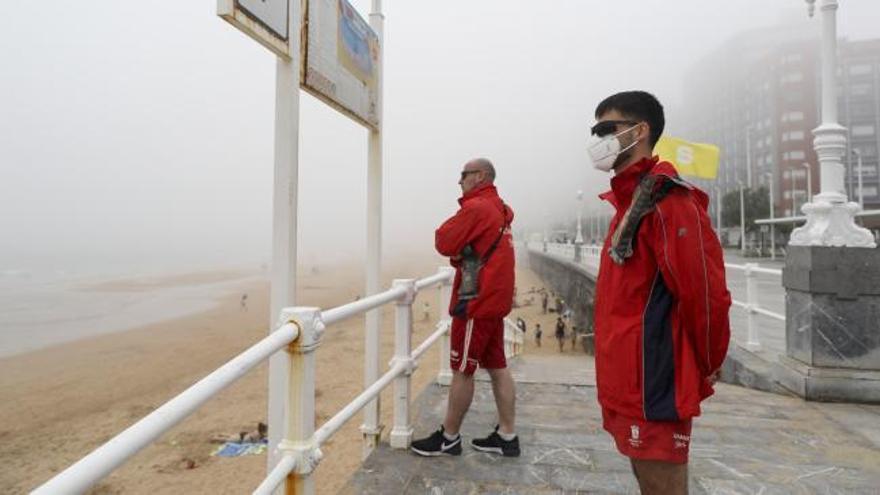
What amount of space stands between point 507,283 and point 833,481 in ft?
7.10

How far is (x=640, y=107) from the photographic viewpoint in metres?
1.96

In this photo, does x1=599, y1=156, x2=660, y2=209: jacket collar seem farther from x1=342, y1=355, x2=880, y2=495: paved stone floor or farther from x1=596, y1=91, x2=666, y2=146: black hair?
x1=342, y1=355, x2=880, y2=495: paved stone floor

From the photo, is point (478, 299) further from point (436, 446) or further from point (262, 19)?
point (262, 19)

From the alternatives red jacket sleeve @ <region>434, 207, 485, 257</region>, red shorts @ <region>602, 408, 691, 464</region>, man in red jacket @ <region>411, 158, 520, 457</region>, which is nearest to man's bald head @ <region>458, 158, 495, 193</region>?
man in red jacket @ <region>411, 158, 520, 457</region>

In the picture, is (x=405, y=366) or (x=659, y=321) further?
(x=405, y=366)

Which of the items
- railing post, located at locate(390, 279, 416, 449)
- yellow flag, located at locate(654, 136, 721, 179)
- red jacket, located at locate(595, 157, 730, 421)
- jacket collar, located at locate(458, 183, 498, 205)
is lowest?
railing post, located at locate(390, 279, 416, 449)

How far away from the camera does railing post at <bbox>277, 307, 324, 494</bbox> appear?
1966 millimetres

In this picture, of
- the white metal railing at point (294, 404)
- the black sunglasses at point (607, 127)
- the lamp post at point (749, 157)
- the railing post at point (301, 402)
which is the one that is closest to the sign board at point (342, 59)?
the white metal railing at point (294, 404)

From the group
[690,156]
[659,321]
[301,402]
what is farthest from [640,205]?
[690,156]

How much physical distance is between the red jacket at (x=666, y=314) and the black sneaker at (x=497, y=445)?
1.66 m

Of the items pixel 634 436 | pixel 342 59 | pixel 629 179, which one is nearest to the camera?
pixel 634 436

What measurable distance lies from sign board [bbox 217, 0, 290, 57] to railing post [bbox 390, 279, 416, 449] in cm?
167

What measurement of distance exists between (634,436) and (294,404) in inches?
48.2

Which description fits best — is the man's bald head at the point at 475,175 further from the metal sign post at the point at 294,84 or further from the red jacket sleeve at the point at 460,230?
the metal sign post at the point at 294,84
